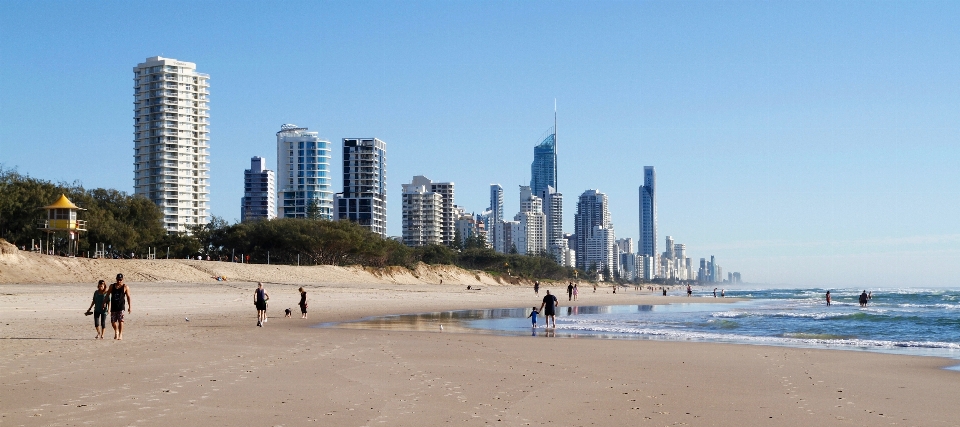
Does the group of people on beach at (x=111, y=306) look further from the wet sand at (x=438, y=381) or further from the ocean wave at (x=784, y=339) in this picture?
the ocean wave at (x=784, y=339)

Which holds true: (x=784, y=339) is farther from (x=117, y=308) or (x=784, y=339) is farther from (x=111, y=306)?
(x=111, y=306)

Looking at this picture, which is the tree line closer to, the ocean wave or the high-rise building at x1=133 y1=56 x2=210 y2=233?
the high-rise building at x1=133 y1=56 x2=210 y2=233

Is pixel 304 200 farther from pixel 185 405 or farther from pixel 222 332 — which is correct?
pixel 185 405

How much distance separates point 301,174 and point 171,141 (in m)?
42.4

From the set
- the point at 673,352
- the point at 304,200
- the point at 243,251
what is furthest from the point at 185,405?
the point at 304,200

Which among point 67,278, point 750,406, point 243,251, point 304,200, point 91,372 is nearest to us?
point 750,406

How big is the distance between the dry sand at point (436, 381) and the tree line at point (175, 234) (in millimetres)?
48494

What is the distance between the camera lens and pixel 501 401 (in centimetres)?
1033

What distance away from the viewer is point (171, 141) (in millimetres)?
138750

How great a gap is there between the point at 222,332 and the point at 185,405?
12.5 meters

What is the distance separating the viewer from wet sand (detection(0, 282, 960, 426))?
920 centimetres

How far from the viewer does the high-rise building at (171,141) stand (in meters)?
137

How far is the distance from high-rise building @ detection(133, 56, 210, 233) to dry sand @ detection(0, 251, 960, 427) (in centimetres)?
12201

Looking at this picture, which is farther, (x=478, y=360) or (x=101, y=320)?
(x=101, y=320)
